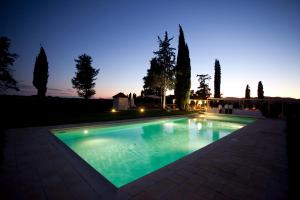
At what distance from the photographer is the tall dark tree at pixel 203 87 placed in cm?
3756

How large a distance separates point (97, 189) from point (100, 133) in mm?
6582

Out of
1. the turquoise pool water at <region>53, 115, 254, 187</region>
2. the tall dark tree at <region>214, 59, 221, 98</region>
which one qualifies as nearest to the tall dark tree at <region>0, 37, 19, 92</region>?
the turquoise pool water at <region>53, 115, 254, 187</region>

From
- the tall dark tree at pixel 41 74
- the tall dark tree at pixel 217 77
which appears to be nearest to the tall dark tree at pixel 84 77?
the tall dark tree at pixel 41 74

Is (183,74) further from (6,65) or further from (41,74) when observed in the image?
(41,74)

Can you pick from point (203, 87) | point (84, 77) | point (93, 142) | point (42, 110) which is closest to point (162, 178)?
point (93, 142)

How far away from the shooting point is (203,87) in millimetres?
37969

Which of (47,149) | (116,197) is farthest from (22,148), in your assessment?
(116,197)

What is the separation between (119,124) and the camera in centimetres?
983

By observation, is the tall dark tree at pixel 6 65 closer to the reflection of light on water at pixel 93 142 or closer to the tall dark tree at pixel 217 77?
the reflection of light on water at pixel 93 142

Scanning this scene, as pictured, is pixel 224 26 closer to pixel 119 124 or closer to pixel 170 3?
pixel 170 3

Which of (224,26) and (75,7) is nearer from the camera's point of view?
(75,7)

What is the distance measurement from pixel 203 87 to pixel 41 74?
37037 mm

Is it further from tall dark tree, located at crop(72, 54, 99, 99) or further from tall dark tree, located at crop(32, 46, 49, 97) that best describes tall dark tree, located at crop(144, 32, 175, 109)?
tall dark tree, located at crop(32, 46, 49, 97)

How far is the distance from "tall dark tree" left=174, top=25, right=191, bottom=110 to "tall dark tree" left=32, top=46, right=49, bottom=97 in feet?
69.6
